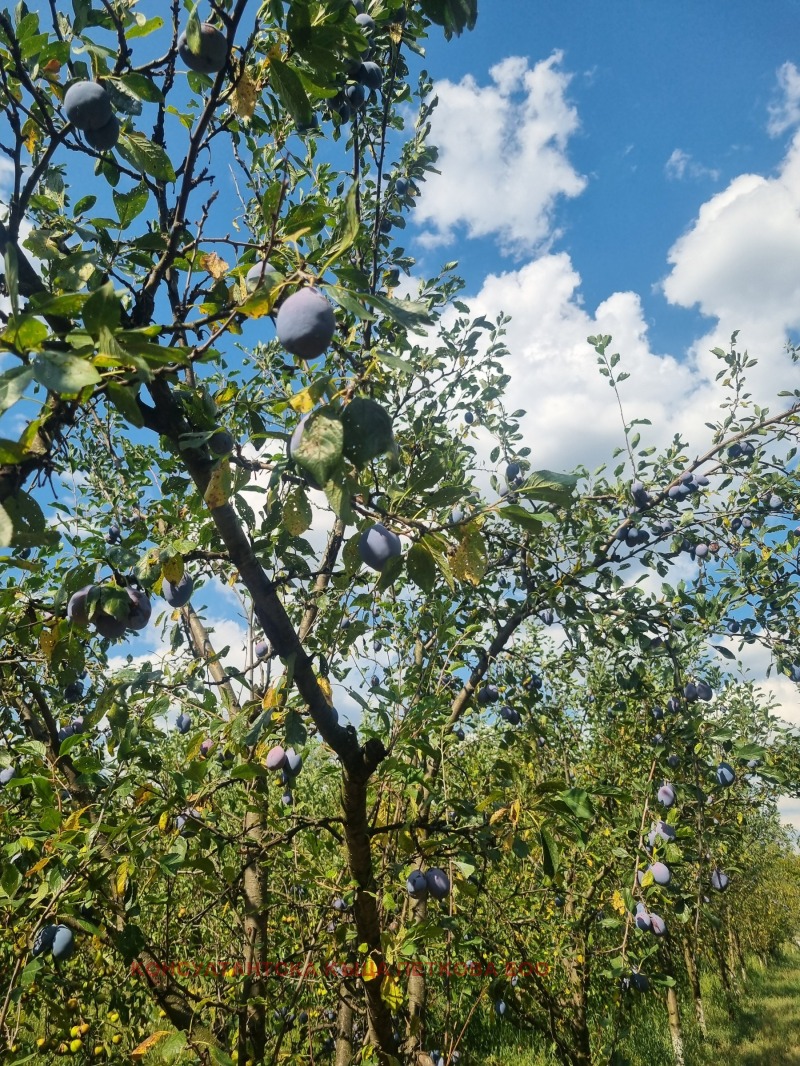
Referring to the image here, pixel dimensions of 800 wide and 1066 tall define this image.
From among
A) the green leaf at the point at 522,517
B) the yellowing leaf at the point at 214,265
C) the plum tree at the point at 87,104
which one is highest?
the plum tree at the point at 87,104

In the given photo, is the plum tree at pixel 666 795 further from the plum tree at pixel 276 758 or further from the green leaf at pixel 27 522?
the green leaf at pixel 27 522

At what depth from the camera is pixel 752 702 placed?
304 inches

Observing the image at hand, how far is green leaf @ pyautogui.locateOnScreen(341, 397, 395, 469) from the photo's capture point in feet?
2.60

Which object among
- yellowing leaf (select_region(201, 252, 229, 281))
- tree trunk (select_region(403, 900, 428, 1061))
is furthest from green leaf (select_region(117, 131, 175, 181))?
tree trunk (select_region(403, 900, 428, 1061))

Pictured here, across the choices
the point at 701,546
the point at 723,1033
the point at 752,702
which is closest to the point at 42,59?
the point at 701,546

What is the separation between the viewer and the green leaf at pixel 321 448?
29.0 inches

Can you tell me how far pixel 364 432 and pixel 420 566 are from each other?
0.27 metres

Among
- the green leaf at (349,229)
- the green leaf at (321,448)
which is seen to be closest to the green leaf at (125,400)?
the green leaf at (321,448)

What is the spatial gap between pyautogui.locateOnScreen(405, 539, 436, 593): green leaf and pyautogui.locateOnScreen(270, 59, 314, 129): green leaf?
2.44ft

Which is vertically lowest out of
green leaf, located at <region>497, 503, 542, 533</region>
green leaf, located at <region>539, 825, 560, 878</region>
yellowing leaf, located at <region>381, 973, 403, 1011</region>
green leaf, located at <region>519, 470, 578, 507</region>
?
yellowing leaf, located at <region>381, 973, 403, 1011</region>

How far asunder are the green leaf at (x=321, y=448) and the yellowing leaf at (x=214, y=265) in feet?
2.40

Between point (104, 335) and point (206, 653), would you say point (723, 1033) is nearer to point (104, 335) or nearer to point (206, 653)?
point (206, 653)

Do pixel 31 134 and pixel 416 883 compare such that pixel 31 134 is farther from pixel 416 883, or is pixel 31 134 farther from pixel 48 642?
pixel 416 883

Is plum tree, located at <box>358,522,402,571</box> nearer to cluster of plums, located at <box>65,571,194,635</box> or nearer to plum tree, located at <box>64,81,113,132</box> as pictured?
cluster of plums, located at <box>65,571,194,635</box>
